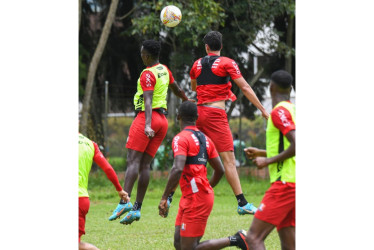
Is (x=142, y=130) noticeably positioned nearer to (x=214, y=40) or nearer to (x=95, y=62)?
(x=214, y=40)

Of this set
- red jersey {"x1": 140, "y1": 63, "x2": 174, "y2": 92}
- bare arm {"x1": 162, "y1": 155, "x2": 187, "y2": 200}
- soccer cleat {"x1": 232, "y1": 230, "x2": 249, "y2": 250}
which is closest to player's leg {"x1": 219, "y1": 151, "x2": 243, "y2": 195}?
red jersey {"x1": 140, "y1": 63, "x2": 174, "y2": 92}

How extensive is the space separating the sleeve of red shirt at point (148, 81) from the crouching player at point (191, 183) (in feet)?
6.25

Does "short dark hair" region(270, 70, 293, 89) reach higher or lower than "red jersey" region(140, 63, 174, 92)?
higher

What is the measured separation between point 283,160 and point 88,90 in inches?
480

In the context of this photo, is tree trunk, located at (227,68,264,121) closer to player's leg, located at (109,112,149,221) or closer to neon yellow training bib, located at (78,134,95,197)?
player's leg, located at (109,112,149,221)

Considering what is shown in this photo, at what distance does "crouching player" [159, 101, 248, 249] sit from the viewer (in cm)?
647

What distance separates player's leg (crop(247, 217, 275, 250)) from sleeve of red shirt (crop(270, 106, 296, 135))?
34.0 inches

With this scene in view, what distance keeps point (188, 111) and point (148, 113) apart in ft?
5.98

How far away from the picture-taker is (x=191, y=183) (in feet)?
21.5

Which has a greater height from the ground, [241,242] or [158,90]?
[158,90]

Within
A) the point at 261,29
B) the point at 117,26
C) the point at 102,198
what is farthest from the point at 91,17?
the point at 102,198

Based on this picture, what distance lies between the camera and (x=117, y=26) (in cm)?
2083

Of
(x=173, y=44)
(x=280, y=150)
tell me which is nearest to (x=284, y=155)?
(x=280, y=150)
